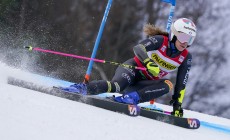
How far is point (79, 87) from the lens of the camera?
443cm

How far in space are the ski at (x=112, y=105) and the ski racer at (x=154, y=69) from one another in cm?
19

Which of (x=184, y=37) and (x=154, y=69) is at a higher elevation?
(x=184, y=37)

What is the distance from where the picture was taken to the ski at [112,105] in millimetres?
4094

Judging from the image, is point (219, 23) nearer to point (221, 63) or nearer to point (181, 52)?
point (221, 63)

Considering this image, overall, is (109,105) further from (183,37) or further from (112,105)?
(183,37)

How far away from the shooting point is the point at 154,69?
14.4 ft

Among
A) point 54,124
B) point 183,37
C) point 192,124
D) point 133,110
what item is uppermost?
point 183,37

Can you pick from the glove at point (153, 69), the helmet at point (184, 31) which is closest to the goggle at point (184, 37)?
the helmet at point (184, 31)

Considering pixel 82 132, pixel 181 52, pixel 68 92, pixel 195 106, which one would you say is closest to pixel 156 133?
pixel 82 132

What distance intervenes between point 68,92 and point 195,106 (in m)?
16.5

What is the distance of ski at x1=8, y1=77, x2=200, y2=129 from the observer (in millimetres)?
4094

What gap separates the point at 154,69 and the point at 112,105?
0.58m

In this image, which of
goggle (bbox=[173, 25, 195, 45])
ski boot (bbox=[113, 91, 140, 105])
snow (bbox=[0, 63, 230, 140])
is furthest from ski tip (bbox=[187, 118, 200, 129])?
snow (bbox=[0, 63, 230, 140])

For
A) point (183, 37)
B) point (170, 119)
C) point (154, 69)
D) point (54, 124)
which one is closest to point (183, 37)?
point (183, 37)
